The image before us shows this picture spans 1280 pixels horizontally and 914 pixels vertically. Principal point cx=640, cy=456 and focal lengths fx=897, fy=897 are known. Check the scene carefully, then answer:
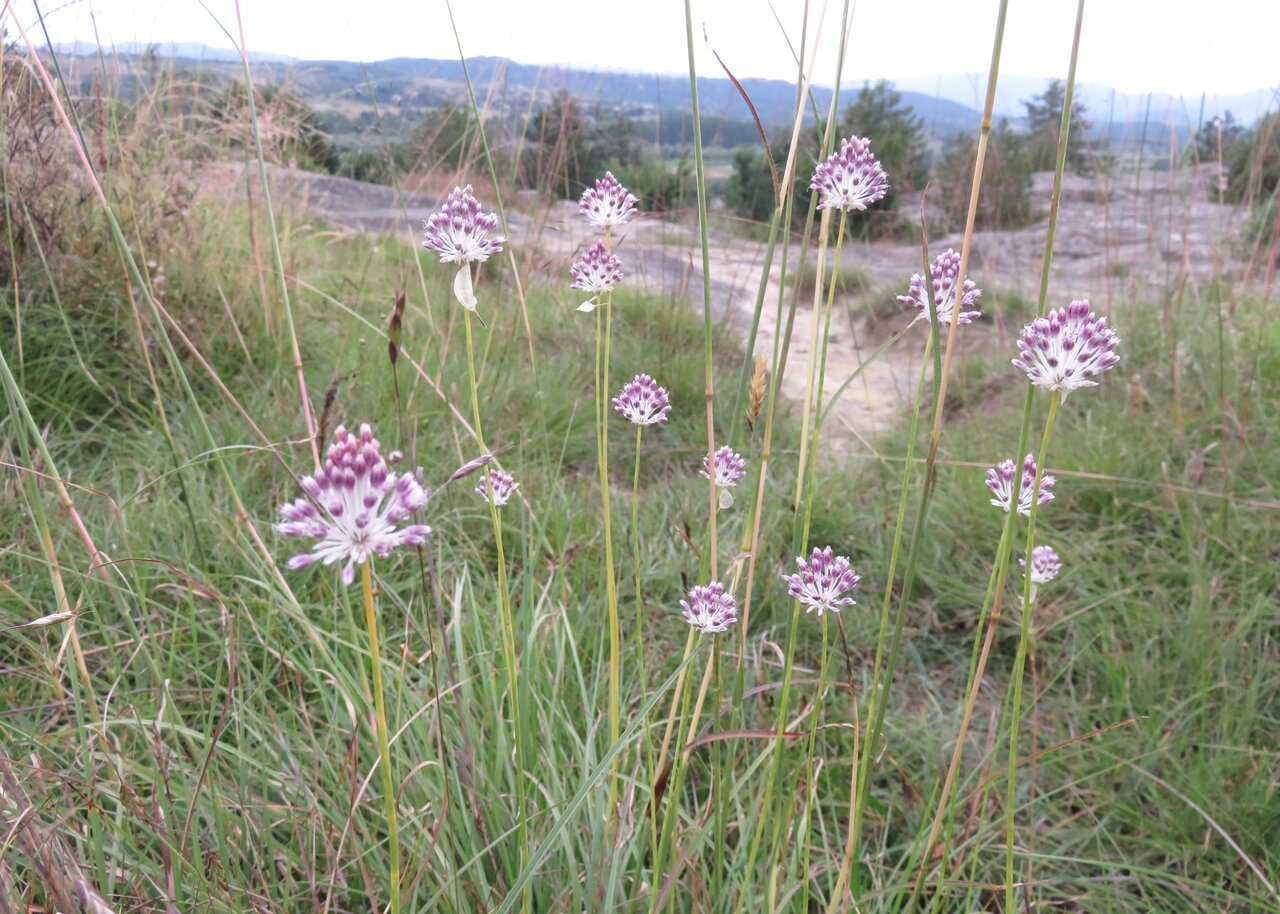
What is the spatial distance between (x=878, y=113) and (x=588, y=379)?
13.2m

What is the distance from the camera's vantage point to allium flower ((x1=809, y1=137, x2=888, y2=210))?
117cm

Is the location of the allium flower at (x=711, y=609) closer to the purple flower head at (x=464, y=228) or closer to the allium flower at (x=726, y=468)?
the allium flower at (x=726, y=468)

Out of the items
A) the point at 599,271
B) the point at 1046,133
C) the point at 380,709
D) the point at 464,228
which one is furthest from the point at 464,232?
the point at 1046,133

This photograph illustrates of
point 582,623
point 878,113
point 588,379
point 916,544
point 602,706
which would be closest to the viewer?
point 916,544

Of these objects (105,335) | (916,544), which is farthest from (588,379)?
(916,544)

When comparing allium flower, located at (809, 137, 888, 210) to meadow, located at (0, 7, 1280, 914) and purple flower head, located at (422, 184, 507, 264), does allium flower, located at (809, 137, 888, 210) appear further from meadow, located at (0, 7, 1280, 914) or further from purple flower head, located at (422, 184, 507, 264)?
purple flower head, located at (422, 184, 507, 264)

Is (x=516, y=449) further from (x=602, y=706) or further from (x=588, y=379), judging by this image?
(x=602, y=706)

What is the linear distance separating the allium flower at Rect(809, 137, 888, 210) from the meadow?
0.01m

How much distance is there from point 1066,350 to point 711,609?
0.55 metres

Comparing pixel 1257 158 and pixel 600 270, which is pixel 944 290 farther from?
pixel 1257 158

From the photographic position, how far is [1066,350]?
99 centimetres

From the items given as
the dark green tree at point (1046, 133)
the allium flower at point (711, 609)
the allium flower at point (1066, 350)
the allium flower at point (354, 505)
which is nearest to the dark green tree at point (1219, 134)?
the dark green tree at point (1046, 133)

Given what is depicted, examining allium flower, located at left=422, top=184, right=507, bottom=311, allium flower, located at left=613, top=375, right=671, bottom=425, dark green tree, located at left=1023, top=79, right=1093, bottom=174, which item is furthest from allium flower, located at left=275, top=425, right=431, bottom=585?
dark green tree, located at left=1023, top=79, right=1093, bottom=174

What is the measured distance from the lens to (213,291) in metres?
4.07
